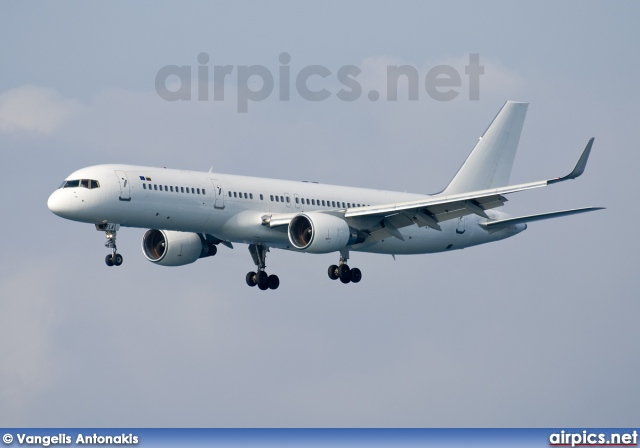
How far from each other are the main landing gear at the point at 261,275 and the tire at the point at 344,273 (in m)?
3.41

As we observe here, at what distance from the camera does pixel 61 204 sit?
7000cm

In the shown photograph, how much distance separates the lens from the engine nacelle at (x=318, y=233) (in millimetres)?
73625

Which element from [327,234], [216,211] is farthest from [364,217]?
[216,211]

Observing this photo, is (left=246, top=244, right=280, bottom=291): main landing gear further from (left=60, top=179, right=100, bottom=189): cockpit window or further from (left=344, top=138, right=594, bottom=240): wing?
(left=60, top=179, right=100, bottom=189): cockpit window

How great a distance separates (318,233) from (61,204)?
11957 millimetres

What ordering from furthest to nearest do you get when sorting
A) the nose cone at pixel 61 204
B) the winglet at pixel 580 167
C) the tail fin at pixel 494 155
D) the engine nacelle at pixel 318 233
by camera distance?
the tail fin at pixel 494 155, the engine nacelle at pixel 318 233, the nose cone at pixel 61 204, the winglet at pixel 580 167

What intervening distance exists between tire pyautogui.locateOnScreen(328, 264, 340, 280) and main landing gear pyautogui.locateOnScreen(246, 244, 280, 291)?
9.19ft

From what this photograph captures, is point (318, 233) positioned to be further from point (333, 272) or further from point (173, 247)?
point (173, 247)

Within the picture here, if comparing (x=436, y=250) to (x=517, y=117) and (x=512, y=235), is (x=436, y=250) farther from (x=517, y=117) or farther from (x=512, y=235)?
(x=517, y=117)

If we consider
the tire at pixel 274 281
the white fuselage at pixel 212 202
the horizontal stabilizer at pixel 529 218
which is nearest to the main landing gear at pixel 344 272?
the white fuselage at pixel 212 202

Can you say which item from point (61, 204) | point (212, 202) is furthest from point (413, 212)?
point (61, 204)

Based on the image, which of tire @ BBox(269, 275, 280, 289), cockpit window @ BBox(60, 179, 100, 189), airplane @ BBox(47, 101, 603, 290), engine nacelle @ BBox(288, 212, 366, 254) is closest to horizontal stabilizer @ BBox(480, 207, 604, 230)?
airplane @ BBox(47, 101, 603, 290)

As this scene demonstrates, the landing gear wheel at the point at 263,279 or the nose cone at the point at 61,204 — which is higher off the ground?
the landing gear wheel at the point at 263,279

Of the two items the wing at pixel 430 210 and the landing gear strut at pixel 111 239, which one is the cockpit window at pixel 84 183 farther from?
the wing at pixel 430 210
